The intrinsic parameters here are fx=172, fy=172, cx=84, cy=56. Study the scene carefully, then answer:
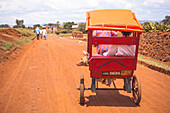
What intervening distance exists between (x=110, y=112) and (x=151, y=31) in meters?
10.1

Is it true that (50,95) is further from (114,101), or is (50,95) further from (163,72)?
(163,72)

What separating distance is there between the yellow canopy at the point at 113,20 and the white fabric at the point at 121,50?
1.84 feet

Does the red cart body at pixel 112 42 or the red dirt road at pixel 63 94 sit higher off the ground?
the red cart body at pixel 112 42

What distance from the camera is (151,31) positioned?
42.9ft

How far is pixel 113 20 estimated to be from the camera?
479 centimetres

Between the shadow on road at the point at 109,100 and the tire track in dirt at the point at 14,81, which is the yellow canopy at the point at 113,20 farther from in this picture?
the tire track in dirt at the point at 14,81

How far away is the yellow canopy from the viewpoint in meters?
4.53

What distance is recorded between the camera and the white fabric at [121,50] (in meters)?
4.87

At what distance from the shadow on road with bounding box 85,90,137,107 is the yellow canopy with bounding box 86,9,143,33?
2227mm

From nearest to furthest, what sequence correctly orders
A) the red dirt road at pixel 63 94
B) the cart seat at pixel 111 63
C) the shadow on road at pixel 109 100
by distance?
the cart seat at pixel 111 63 < the red dirt road at pixel 63 94 < the shadow on road at pixel 109 100

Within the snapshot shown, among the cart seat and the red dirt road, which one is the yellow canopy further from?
the red dirt road

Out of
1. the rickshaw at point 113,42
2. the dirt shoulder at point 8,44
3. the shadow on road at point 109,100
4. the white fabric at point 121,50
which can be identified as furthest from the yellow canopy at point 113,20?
the dirt shoulder at point 8,44

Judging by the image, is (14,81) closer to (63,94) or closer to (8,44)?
(63,94)

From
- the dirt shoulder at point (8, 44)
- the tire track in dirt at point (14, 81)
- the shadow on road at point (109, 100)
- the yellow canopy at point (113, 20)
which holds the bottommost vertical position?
the shadow on road at point (109, 100)
